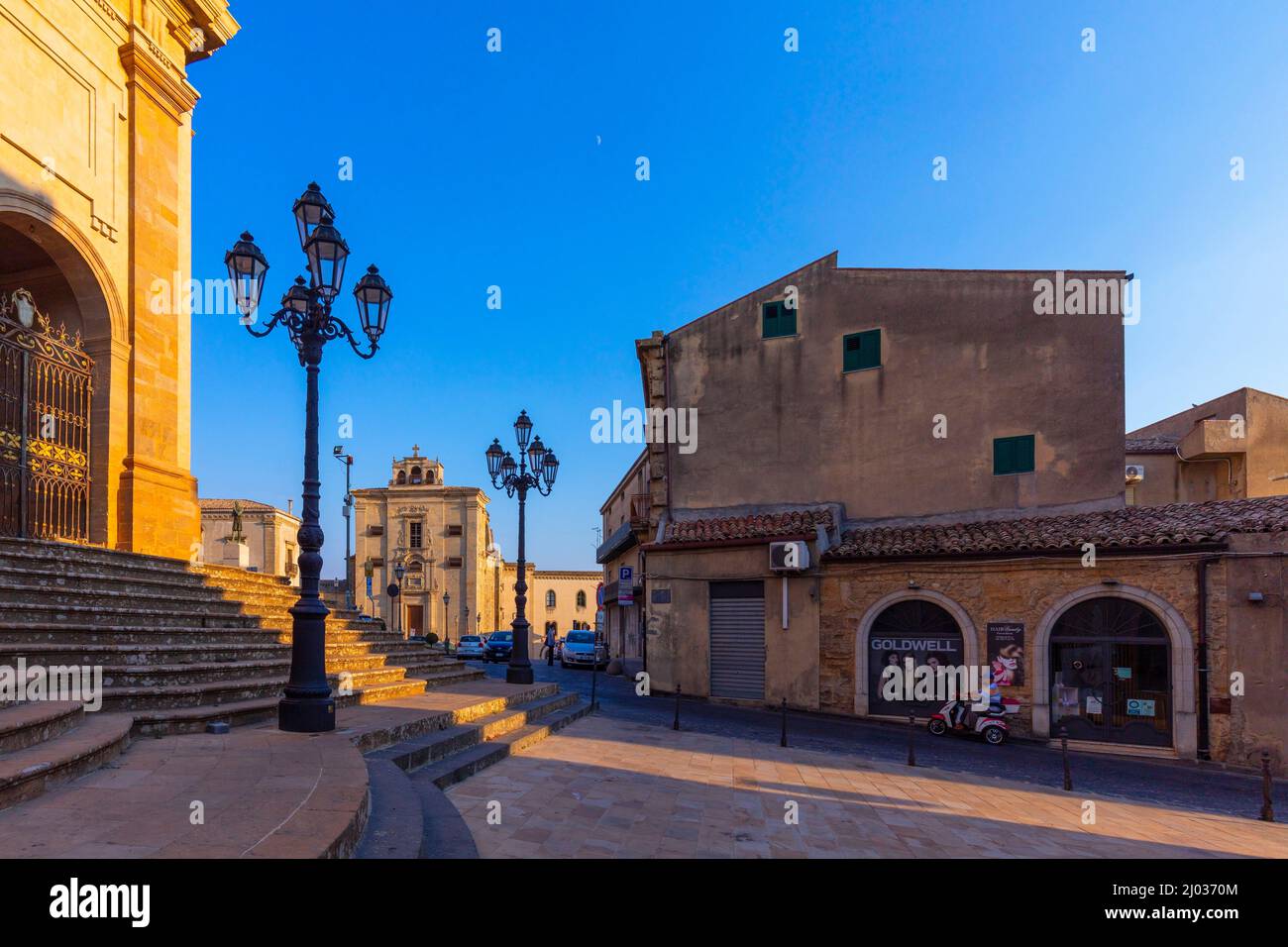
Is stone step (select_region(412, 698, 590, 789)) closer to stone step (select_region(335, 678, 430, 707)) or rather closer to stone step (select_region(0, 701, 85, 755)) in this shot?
stone step (select_region(335, 678, 430, 707))

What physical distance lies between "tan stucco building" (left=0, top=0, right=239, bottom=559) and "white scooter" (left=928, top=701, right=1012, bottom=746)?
15078 mm

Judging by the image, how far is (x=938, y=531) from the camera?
1706 cm

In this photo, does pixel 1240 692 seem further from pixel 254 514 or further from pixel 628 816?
pixel 254 514

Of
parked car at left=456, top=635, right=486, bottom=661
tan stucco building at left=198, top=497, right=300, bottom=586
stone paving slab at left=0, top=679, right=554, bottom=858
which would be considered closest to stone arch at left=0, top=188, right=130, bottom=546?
stone paving slab at left=0, top=679, right=554, bottom=858

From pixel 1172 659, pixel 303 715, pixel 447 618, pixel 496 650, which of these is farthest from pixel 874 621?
pixel 447 618

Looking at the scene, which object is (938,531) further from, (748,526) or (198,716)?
(198,716)

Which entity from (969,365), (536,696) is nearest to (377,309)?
(536,696)

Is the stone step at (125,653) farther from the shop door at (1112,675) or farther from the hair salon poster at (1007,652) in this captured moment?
the shop door at (1112,675)

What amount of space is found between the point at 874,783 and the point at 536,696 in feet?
22.7

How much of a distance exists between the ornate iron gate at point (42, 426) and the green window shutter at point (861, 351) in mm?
16597

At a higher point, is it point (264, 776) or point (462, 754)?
point (264, 776)

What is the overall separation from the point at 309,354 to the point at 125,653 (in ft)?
12.6
